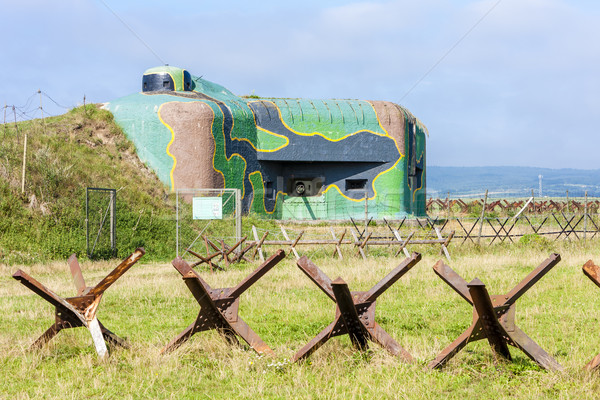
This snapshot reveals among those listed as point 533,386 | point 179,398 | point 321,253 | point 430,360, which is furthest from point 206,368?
point 321,253

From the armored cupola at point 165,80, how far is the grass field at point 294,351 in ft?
55.1

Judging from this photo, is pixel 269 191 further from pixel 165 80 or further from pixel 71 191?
pixel 71 191

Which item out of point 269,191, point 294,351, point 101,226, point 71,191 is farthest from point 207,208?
point 269,191

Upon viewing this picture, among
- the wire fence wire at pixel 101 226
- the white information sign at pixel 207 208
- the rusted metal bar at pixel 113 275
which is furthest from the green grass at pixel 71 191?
the rusted metal bar at pixel 113 275

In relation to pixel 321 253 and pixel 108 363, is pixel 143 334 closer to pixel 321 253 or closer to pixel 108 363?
pixel 108 363

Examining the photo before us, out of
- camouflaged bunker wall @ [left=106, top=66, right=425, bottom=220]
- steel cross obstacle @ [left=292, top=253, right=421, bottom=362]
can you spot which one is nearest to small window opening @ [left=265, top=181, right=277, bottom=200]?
camouflaged bunker wall @ [left=106, top=66, right=425, bottom=220]

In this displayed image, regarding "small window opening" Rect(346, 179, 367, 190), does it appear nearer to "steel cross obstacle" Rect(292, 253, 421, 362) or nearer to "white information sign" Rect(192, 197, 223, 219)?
"white information sign" Rect(192, 197, 223, 219)

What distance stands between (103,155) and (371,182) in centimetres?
1179

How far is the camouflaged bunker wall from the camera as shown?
951 inches

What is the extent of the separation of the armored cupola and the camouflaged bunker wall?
0.04 m

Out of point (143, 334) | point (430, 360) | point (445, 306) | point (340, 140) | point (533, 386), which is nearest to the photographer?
point (533, 386)

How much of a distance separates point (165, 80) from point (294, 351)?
879 inches

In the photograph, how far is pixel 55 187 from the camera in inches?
731

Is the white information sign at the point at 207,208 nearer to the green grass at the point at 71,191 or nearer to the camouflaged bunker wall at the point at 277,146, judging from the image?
the green grass at the point at 71,191
